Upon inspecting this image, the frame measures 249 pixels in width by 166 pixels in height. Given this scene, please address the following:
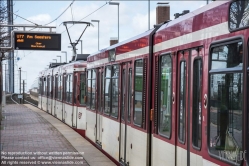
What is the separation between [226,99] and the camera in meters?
5.23

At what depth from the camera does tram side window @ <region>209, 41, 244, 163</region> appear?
194 inches

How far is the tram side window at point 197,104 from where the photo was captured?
6053 mm

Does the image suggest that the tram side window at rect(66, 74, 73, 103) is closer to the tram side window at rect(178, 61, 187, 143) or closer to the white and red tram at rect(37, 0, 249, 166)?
the white and red tram at rect(37, 0, 249, 166)

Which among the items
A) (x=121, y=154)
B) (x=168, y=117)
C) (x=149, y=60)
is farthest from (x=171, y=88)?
(x=121, y=154)

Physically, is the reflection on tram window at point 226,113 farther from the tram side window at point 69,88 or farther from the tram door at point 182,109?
the tram side window at point 69,88

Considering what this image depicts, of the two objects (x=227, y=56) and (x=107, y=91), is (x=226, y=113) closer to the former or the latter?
(x=227, y=56)

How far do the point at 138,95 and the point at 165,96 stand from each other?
175 centimetres

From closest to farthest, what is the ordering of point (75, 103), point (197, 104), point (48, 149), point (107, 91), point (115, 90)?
point (197, 104)
point (115, 90)
point (107, 91)
point (48, 149)
point (75, 103)

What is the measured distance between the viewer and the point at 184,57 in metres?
6.82

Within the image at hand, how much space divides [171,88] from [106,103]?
5.99 m

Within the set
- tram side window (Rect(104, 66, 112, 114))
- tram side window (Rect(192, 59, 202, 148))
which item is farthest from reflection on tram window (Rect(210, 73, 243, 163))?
tram side window (Rect(104, 66, 112, 114))

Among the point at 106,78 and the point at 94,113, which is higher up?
the point at 106,78

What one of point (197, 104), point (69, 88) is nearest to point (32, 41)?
point (69, 88)

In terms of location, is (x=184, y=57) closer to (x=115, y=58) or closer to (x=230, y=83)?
(x=230, y=83)
